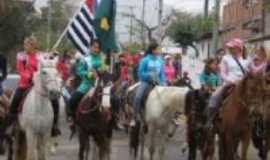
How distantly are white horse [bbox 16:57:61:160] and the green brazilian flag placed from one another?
670 cm

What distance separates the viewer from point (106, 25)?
23.3m

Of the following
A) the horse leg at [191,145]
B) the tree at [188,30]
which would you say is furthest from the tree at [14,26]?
the horse leg at [191,145]

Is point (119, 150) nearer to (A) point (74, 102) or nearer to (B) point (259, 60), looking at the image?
(A) point (74, 102)

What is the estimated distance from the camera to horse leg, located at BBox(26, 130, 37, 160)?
50.7ft

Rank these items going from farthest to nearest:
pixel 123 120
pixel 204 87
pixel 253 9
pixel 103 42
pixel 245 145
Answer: pixel 253 9 → pixel 123 120 → pixel 103 42 → pixel 204 87 → pixel 245 145

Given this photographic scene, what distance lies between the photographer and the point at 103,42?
22.7m

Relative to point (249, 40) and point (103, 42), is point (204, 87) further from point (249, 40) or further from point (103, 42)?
point (249, 40)

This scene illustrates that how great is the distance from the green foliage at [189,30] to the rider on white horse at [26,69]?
49903mm

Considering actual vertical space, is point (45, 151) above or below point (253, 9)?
below

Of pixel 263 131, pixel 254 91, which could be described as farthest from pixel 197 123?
pixel 254 91

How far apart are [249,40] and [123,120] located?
37566 millimetres

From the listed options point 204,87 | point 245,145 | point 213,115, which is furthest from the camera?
point 204,87

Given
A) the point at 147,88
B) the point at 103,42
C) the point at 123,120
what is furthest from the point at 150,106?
the point at 123,120

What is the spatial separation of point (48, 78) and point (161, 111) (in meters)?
3.63
